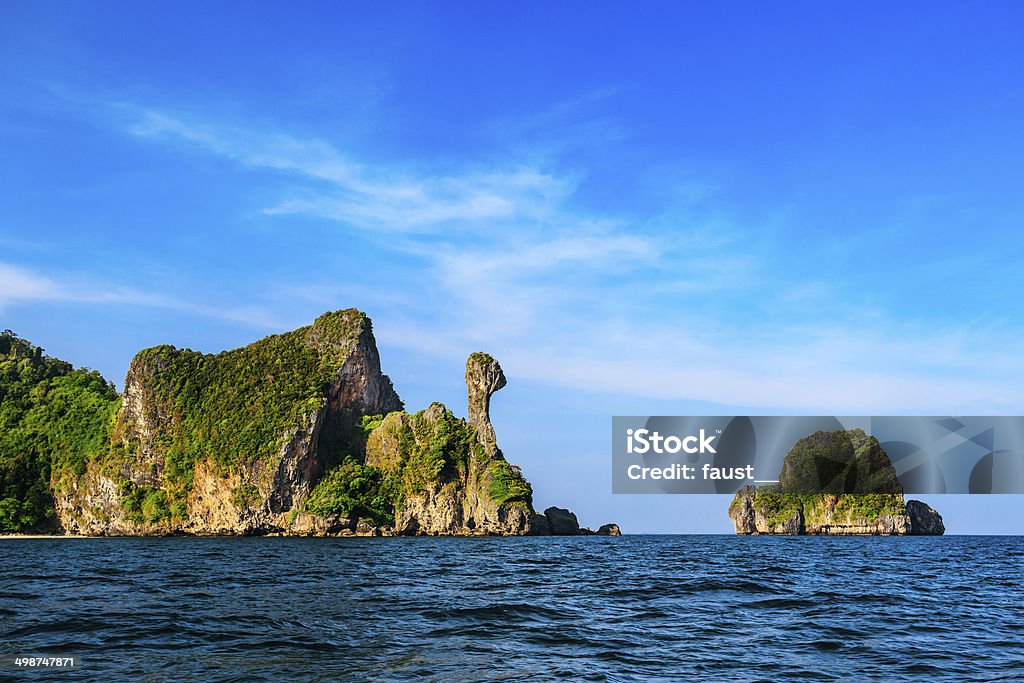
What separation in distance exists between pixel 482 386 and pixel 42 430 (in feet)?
309

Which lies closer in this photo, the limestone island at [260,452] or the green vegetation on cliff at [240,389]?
the limestone island at [260,452]

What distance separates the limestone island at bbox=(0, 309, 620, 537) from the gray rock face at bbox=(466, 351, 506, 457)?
32 cm

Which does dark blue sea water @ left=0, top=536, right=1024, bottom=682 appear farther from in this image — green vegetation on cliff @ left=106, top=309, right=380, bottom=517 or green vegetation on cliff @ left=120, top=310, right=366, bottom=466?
green vegetation on cliff @ left=120, top=310, right=366, bottom=466

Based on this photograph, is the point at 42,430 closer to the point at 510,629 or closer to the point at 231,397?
the point at 231,397

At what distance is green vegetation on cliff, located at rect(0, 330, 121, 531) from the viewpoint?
139 m

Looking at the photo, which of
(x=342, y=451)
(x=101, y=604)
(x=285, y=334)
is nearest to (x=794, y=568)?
(x=101, y=604)

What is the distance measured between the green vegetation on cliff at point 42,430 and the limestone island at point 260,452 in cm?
33

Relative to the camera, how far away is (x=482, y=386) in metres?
160

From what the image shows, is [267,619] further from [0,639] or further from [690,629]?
[690,629]

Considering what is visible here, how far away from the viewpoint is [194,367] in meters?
158

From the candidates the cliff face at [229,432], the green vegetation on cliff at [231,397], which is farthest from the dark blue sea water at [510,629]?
the green vegetation on cliff at [231,397]

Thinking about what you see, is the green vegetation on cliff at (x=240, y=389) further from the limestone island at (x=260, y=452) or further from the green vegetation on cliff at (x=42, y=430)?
the green vegetation on cliff at (x=42, y=430)

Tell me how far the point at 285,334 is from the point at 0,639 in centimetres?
15493

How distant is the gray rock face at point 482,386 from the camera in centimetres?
15500
